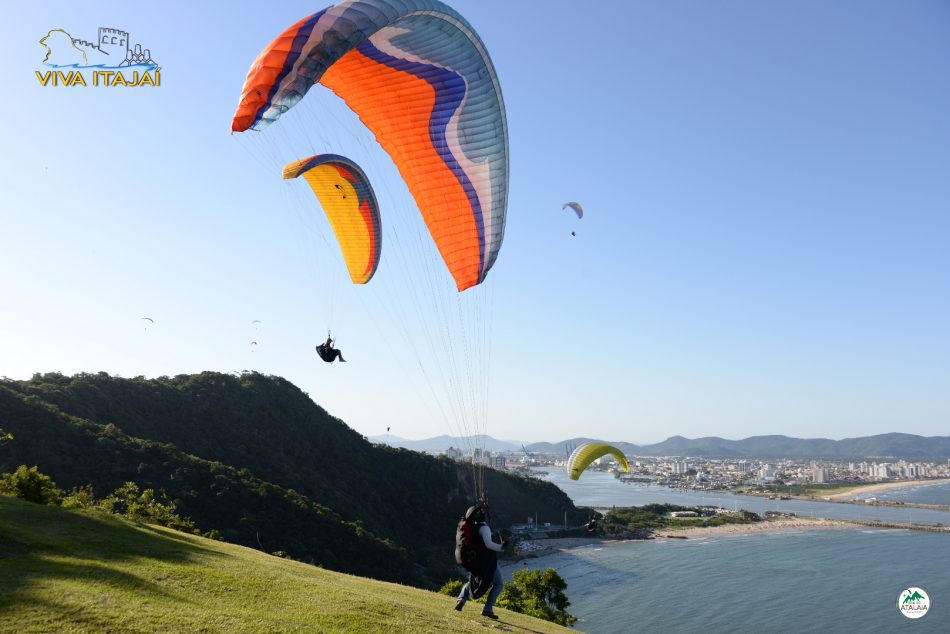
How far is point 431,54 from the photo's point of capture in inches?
391

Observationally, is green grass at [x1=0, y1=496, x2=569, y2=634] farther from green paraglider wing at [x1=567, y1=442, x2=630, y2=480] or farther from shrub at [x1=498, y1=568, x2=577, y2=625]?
shrub at [x1=498, y1=568, x2=577, y2=625]

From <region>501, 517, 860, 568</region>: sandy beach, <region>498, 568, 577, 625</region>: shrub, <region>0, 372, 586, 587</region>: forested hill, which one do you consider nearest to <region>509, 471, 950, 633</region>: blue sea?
<region>501, 517, 860, 568</region>: sandy beach

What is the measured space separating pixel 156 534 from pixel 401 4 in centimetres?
1224

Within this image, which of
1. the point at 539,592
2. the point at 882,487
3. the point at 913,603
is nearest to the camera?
the point at 539,592

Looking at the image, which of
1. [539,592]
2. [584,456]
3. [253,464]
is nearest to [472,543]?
[584,456]

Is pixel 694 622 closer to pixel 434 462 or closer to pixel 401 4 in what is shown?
pixel 434 462

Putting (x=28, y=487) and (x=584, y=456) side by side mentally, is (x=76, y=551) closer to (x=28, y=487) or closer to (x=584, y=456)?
(x=28, y=487)

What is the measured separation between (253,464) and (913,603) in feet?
165

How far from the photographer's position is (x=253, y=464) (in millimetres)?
43812

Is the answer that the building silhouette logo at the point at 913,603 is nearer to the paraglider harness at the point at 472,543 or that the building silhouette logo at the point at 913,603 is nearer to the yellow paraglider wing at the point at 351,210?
the paraglider harness at the point at 472,543

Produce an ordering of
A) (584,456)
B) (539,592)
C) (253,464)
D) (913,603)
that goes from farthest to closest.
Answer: (253,464), (913,603), (539,592), (584,456)

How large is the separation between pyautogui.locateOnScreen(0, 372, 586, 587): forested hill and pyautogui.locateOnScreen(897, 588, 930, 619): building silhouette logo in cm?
3399

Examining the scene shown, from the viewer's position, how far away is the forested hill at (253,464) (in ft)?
101

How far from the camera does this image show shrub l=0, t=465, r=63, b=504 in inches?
549
